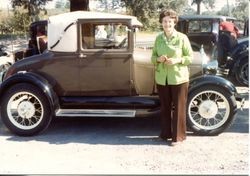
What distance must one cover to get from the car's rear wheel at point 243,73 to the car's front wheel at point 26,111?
583cm

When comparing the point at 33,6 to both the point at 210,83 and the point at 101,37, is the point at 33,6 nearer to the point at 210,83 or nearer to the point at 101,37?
the point at 101,37

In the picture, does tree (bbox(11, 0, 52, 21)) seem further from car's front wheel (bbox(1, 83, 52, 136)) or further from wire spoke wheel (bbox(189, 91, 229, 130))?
wire spoke wheel (bbox(189, 91, 229, 130))

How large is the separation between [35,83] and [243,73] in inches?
239

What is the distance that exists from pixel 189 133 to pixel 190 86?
68cm

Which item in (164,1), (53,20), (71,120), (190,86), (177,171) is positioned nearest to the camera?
(177,171)

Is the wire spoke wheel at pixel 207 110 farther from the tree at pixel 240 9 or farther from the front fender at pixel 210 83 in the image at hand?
the tree at pixel 240 9

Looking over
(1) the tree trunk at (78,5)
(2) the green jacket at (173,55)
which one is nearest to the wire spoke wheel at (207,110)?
(2) the green jacket at (173,55)

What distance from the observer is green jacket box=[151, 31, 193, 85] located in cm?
536

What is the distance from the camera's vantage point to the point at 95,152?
5.35m

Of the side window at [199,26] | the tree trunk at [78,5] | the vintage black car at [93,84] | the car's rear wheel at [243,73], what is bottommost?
the car's rear wheel at [243,73]

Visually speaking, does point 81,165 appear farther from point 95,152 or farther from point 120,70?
point 120,70

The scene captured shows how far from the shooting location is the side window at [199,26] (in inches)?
457

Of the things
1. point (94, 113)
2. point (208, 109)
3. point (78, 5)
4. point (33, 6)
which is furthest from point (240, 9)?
point (94, 113)

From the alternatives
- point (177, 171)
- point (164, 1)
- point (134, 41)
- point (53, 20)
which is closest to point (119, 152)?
point (177, 171)
